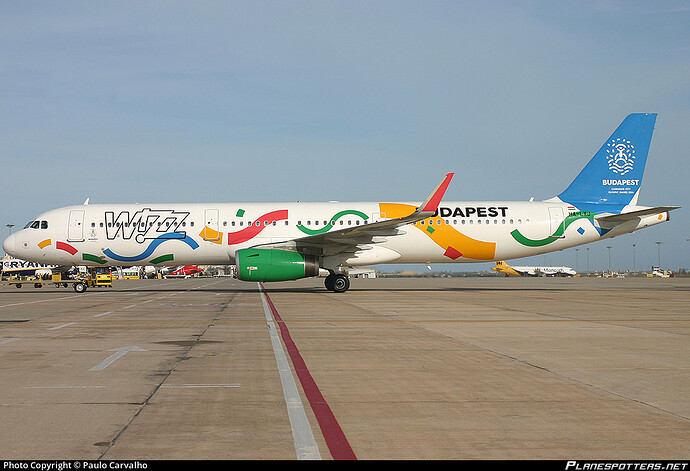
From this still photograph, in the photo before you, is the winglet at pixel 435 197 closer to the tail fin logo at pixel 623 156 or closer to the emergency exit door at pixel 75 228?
the tail fin logo at pixel 623 156

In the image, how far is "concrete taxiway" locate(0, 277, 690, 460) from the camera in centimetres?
458

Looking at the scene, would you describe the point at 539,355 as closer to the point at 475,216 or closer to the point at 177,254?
the point at 475,216

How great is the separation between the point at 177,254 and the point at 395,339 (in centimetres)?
1850

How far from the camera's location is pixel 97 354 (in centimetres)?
920

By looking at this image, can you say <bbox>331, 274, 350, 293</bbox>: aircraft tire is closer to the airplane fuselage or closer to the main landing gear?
the main landing gear

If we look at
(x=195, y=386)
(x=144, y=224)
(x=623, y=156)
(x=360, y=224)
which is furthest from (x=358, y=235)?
(x=195, y=386)

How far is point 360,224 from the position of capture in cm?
2802

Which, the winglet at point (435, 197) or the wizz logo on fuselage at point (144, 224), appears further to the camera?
the wizz logo on fuselage at point (144, 224)

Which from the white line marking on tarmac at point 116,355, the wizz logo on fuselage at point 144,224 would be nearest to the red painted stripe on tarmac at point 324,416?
the white line marking on tarmac at point 116,355

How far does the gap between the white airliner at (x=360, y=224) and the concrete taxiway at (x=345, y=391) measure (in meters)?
14.2

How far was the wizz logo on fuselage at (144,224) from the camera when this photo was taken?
27.6 metres

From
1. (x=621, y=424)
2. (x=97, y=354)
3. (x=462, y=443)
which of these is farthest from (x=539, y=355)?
(x=97, y=354)

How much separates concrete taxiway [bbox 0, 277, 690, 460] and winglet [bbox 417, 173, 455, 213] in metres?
11.3

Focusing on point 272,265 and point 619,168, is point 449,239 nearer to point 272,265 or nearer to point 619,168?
point 272,265
